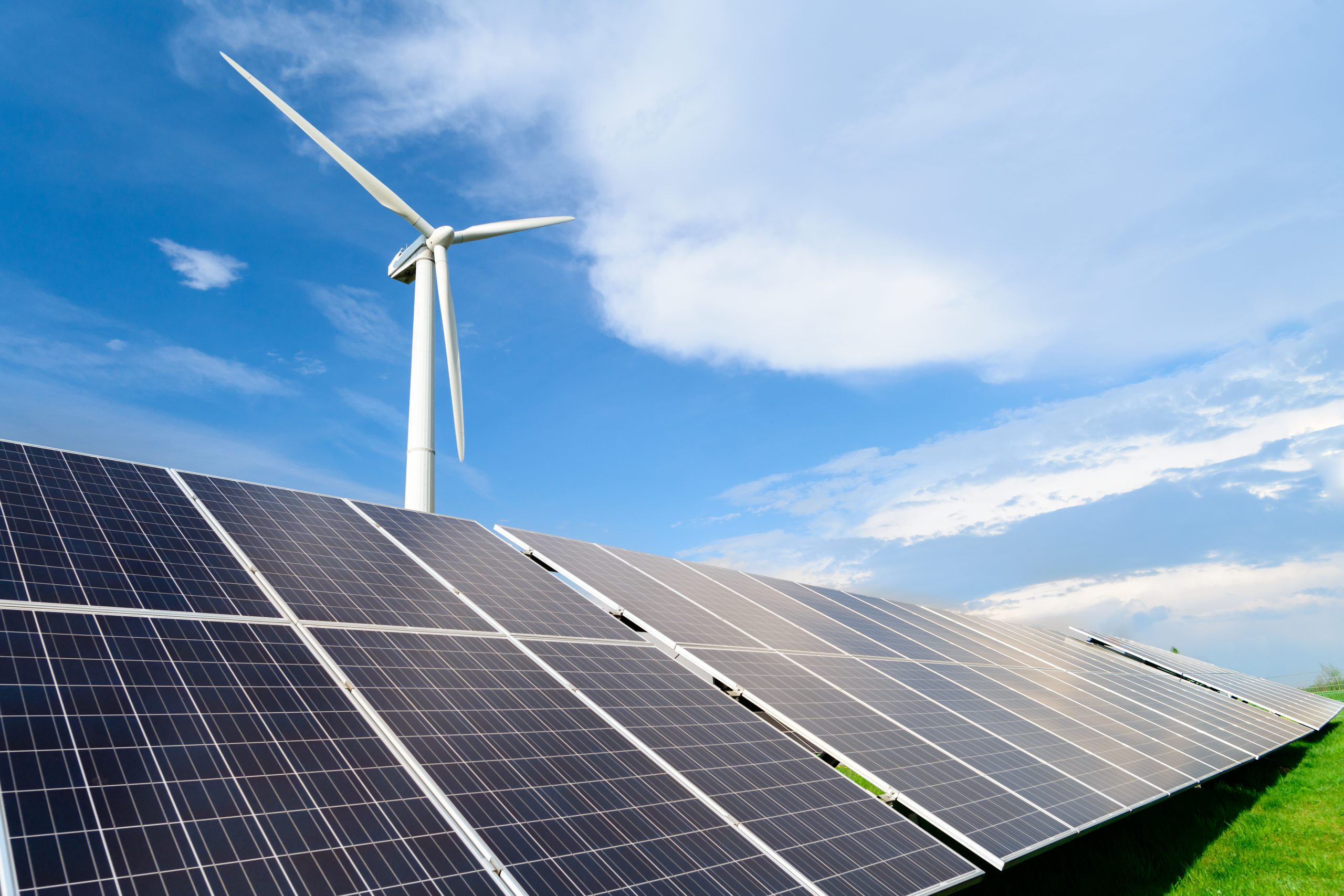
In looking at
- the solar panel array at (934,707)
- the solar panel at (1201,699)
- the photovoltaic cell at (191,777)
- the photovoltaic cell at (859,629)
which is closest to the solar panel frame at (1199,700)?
the solar panel at (1201,699)

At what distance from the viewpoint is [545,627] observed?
14797 mm

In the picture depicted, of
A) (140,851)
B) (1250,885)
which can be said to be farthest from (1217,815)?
(140,851)

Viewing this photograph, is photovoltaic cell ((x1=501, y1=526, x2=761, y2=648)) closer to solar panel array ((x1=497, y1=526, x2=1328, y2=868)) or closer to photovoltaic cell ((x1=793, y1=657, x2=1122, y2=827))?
solar panel array ((x1=497, y1=526, x2=1328, y2=868))

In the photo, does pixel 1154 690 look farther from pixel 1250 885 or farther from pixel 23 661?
pixel 23 661

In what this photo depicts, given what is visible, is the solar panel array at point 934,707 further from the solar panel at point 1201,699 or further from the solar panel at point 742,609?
the solar panel at point 1201,699

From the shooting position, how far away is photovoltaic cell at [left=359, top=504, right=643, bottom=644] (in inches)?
587

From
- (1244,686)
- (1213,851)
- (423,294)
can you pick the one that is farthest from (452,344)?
(1244,686)

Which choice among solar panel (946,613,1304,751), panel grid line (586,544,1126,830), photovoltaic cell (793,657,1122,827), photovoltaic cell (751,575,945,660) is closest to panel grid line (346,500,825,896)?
panel grid line (586,544,1126,830)

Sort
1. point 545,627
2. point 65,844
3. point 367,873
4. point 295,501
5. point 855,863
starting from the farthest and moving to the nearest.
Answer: point 295,501 → point 545,627 → point 855,863 → point 367,873 → point 65,844

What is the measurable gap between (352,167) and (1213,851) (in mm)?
34798

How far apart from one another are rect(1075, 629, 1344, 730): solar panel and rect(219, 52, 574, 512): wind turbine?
38.1 metres

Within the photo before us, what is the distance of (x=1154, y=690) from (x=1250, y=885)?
1731cm

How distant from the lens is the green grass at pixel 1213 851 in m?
18.0

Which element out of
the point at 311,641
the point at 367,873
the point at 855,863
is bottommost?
the point at 855,863
